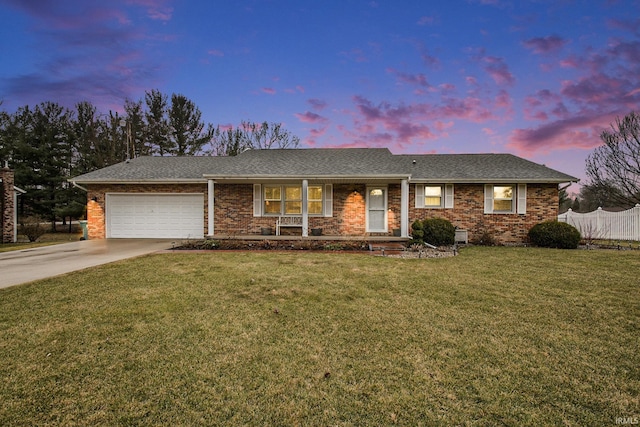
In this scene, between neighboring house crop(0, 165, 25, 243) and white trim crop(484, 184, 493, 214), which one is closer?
white trim crop(484, 184, 493, 214)

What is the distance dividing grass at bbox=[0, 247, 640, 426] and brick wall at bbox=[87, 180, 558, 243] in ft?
23.5

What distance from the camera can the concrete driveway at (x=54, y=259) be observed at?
664 cm

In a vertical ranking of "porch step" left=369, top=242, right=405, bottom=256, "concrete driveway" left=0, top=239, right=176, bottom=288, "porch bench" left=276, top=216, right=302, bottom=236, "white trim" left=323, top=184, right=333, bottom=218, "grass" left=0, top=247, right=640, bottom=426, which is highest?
"white trim" left=323, top=184, right=333, bottom=218

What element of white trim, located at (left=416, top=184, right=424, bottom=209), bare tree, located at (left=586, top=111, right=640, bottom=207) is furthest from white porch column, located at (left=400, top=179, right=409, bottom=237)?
bare tree, located at (left=586, top=111, right=640, bottom=207)

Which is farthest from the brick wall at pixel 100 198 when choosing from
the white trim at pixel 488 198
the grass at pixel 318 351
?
the white trim at pixel 488 198

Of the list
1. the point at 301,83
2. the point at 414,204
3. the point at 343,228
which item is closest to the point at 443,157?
the point at 414,204

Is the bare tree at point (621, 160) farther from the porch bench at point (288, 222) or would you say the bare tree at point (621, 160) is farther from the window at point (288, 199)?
the porch bench at point (288, 222)

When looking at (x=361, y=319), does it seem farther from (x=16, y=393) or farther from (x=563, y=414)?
(x=16, y=393)

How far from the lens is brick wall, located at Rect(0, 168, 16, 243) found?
1460 cm

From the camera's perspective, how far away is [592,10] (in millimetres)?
11352

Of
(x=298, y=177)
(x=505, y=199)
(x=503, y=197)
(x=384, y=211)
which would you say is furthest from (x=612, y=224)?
(x=298, y=177)

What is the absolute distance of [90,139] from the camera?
26141 millimetres

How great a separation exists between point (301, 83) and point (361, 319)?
50.3 ft

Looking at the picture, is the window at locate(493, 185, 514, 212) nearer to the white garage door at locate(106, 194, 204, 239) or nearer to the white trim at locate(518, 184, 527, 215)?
the white trim at locate(518, 184, 527, 215)
